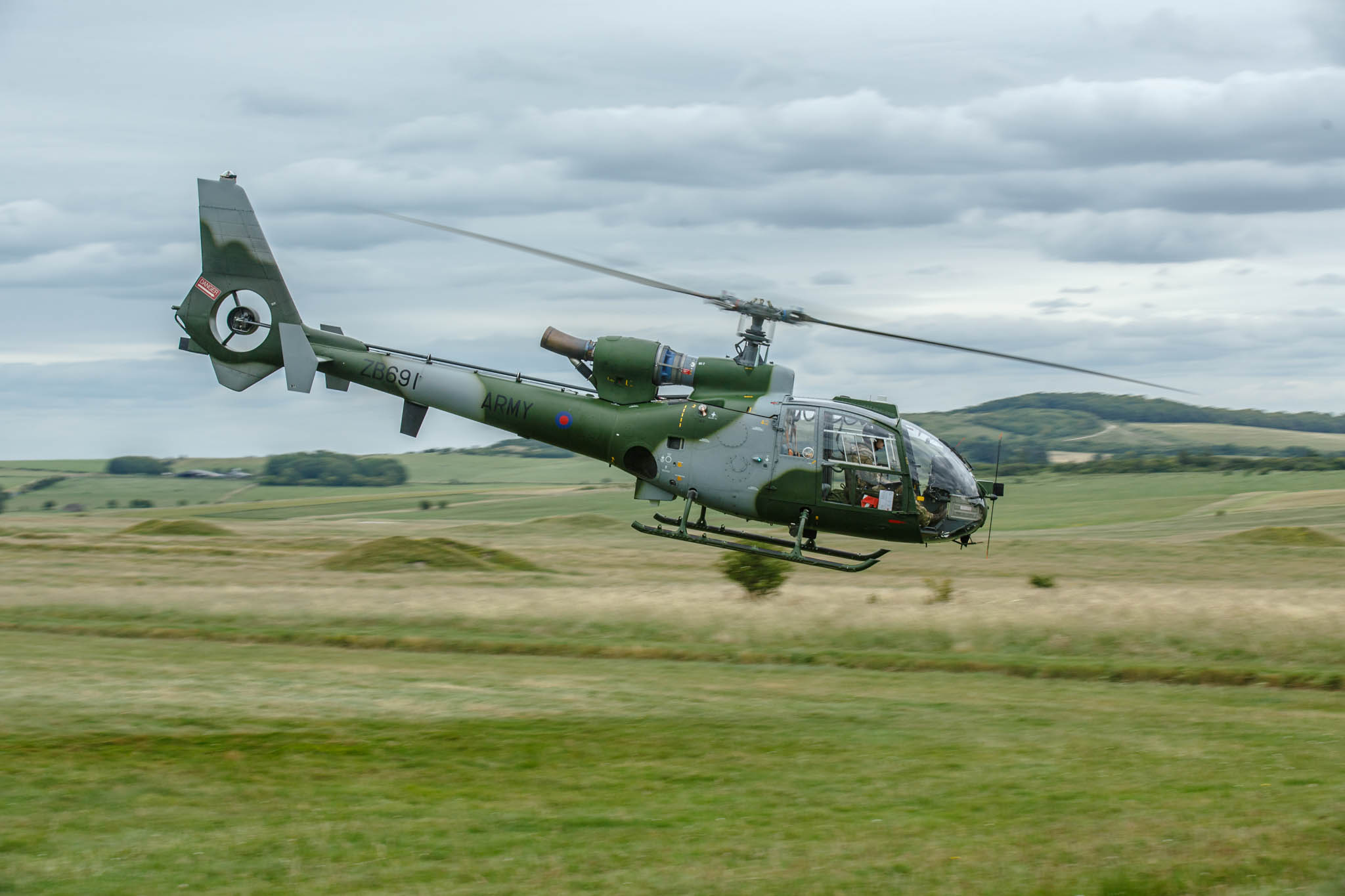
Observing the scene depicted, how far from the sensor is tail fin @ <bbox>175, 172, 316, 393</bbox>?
79.4 feet

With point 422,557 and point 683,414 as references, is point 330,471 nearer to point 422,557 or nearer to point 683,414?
point 422,557

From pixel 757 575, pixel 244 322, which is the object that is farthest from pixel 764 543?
pixel 244 322

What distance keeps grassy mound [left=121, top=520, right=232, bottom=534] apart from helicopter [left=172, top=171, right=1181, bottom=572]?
38985 mm

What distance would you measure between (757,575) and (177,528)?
39.5 m

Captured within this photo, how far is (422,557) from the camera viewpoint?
42.4 meters

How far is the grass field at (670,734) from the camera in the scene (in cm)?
1202

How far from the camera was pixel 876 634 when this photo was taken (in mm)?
28125

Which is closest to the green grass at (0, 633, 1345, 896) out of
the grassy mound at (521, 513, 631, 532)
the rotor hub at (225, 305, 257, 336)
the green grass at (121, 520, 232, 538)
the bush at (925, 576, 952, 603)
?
the rotor hub at (225, 305, 257, 336)

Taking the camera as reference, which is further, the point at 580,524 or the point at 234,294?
the point at 580,524

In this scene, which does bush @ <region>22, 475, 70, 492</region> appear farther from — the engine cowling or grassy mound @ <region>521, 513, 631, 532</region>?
the engine cowling

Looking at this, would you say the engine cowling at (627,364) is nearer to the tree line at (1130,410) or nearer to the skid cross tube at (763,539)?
the skid cross tube at (763,539)

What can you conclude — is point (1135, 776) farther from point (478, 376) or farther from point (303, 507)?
point (303, 507)

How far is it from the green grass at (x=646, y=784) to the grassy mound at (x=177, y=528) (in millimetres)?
39447

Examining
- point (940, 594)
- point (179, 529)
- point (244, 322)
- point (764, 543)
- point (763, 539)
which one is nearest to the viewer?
point (764, 543)
